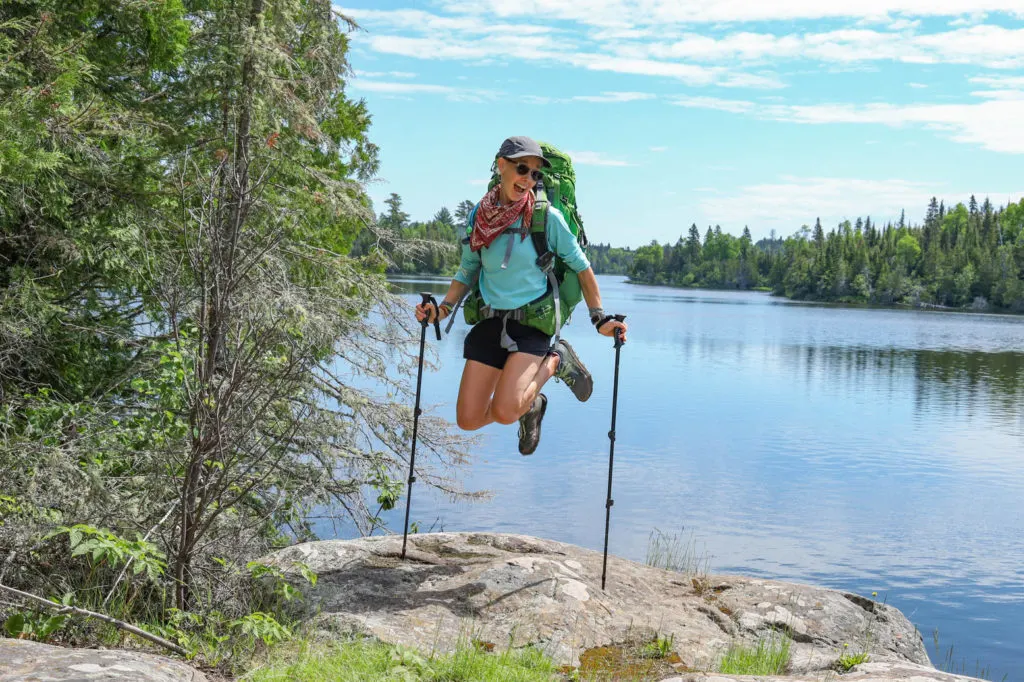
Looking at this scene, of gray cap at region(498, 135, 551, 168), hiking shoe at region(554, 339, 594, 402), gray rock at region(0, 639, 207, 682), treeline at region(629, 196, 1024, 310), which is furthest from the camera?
treeline at region(629, 196, 1024, 310)

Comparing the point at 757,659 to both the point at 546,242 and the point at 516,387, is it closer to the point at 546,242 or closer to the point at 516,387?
the point at 516,387

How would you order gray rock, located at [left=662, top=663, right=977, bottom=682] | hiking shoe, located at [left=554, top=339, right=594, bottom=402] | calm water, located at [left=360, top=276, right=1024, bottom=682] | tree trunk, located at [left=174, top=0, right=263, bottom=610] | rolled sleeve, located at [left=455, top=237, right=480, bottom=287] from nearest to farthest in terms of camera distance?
gray rock, located at [left=662, top=663, right=977, bottom=682], tree trunk, located at [left=174, top=0, right=263, bottom=610], rolled sleeve, located at [left=455, top=237, right=480, bottom=287], hiking shoe, located at [left=554, top=339, right=594, bottom=402], calm water, located at [left=360, top=276, right=1024, bottom=682]

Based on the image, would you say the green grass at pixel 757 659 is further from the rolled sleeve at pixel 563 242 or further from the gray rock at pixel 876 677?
the rolled sleeve at pixel 563 242

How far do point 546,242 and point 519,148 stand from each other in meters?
0.65

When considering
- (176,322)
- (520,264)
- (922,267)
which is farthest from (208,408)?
(922,267)

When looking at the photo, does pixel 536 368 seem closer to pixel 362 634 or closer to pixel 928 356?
pixel 362 634

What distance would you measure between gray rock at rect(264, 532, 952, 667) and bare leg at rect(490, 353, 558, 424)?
3.44 feet

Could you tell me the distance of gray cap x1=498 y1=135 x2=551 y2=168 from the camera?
6469 millimetres

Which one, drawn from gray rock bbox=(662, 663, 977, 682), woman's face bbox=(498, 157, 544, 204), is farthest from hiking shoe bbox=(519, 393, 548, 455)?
gray rock bbox=(662, 663, 977, 682)

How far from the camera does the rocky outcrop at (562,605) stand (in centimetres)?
581

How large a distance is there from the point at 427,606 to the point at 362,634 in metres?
0.61

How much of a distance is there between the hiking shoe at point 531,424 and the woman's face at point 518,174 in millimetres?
1471

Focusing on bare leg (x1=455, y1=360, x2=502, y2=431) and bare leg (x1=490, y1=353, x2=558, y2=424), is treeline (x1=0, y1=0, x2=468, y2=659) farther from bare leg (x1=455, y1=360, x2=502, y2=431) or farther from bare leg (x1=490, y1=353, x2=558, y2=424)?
bare leg (x1=490, y1=353, x2=558, y2=424)

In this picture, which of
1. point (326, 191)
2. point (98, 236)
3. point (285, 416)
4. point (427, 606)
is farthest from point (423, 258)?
point (427, 606)
